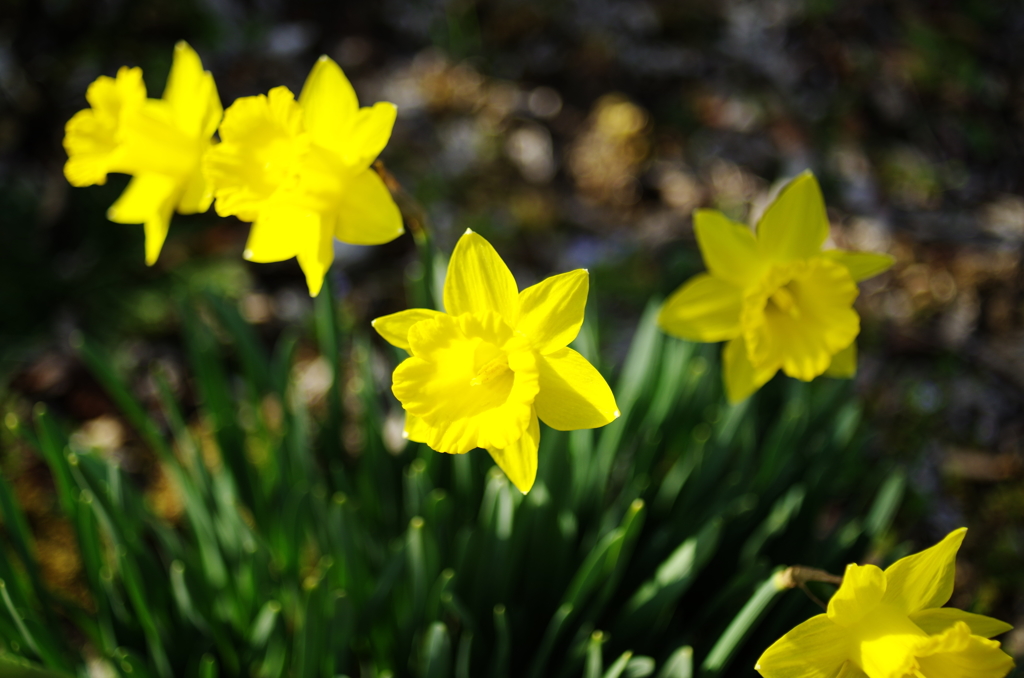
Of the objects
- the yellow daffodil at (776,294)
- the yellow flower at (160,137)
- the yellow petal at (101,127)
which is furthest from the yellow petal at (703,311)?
the yellow petal at (101,127)

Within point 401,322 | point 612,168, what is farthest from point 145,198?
point 612,168

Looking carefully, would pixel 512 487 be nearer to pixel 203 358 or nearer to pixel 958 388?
pixel 203 358

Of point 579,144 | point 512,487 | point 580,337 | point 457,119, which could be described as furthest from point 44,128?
point 512,487

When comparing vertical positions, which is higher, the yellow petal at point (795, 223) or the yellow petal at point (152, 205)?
the yellow petal at point (152, 205)

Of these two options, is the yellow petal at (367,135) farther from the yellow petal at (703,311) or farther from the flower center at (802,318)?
the flower center at (802,318)

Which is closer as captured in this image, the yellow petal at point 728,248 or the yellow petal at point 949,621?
the yellow petal at point 949,621

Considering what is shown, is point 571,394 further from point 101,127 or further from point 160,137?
point 101,127
